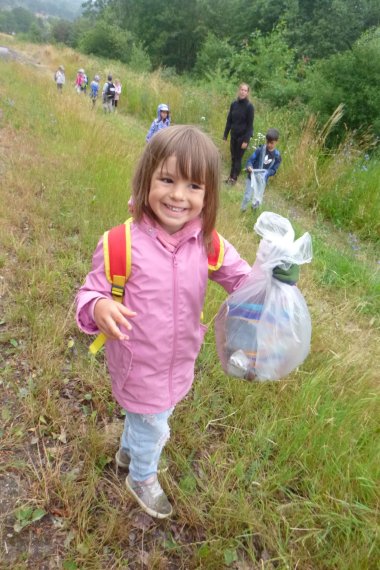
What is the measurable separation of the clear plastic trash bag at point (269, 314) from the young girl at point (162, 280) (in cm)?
15

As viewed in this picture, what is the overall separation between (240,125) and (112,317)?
6.82m

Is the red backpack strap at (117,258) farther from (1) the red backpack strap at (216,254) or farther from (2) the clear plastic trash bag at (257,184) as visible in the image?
(2) the clear plastic trash bag at (257,184)

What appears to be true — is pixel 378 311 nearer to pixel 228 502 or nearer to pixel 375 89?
pixel 228 502

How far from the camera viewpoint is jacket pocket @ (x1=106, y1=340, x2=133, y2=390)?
1304 millimetres

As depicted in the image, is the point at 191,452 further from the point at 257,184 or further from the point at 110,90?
the point at 110,90

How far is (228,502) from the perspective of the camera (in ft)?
5.20

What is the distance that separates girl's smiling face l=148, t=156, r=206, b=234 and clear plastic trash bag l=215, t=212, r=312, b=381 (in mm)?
253

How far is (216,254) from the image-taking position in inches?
54.4

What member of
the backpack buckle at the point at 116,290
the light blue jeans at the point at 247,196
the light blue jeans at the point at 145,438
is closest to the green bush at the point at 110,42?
the light blue jeans at the point at 247,196

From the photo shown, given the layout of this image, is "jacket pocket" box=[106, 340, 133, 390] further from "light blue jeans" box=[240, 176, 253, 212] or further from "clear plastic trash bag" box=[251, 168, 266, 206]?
"light blue jeans" box=[240, 176, 253, 212]

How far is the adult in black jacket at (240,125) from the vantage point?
22.8ft

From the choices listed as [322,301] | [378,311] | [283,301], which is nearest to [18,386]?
[283,301]

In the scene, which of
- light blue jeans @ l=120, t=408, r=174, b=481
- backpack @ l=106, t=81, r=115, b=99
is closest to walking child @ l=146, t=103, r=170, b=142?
backpack @ l=106, t=81, r=115, b=99

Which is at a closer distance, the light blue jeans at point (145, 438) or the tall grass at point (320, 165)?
the light blue jeans at point (145, 438)
